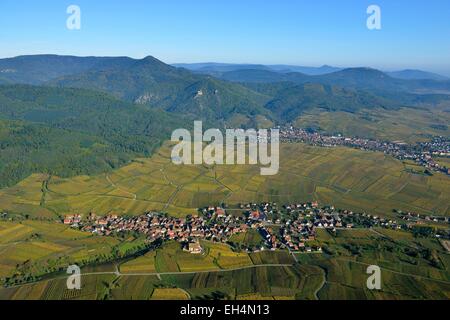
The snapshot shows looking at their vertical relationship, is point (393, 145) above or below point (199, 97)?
below

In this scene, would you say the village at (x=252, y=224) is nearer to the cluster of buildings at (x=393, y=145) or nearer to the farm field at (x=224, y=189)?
the farm field at (x=224, y=189)

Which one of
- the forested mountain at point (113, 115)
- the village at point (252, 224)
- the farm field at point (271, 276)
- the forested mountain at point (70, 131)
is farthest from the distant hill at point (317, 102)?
the farm field at point (271, 276)

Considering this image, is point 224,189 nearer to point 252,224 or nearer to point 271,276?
point 252,224

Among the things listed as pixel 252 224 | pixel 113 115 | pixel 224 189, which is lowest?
pixel 252 224

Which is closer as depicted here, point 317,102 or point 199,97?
point 199,97

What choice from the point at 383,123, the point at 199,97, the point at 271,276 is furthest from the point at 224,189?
the point at 199,97
